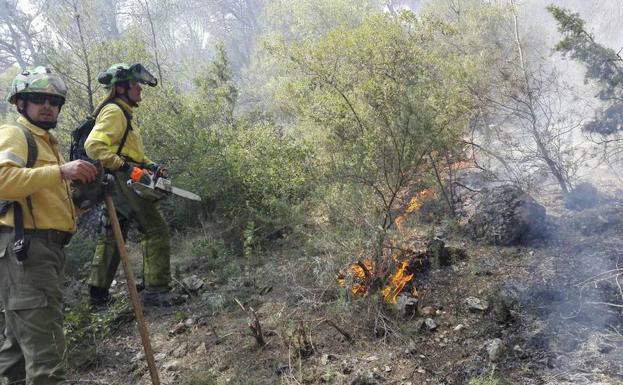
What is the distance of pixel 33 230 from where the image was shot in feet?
8.38

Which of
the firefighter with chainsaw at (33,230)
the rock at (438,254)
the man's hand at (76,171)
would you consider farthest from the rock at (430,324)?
the man's hand at (76,171)

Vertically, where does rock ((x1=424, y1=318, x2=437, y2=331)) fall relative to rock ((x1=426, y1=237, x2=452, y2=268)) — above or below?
below

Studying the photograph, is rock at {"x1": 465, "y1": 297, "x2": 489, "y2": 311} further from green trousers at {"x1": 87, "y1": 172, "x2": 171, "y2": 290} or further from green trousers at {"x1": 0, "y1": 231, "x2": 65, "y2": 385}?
green trousers at {"x1": 0, "y1": 231, "x2": 65, "y2": 385}

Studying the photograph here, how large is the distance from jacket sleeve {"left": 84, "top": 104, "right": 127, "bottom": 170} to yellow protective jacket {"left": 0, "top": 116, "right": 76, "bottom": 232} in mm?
901

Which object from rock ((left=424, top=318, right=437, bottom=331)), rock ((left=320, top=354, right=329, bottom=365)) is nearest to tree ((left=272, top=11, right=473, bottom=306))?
rock ((left=424, top=318, right=437, bottom=331))

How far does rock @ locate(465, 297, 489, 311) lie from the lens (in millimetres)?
3638

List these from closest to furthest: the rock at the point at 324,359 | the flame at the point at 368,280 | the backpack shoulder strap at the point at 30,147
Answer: the backpack shoulder strap at the point at 30,147 < the rock at the point at 324,359 < the flame at the point at 368,280

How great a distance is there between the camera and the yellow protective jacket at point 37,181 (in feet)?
7.67

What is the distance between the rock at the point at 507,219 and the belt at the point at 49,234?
14.7ft

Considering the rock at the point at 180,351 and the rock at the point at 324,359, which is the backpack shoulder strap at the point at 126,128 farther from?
the rock at the point at 324,359

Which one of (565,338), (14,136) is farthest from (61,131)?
(565,338)

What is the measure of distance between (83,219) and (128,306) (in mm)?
2883

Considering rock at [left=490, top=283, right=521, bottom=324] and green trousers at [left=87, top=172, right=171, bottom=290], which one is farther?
green trousers at [left=87, top=172, right=171, bottom=290]

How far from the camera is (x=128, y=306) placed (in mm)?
4184
